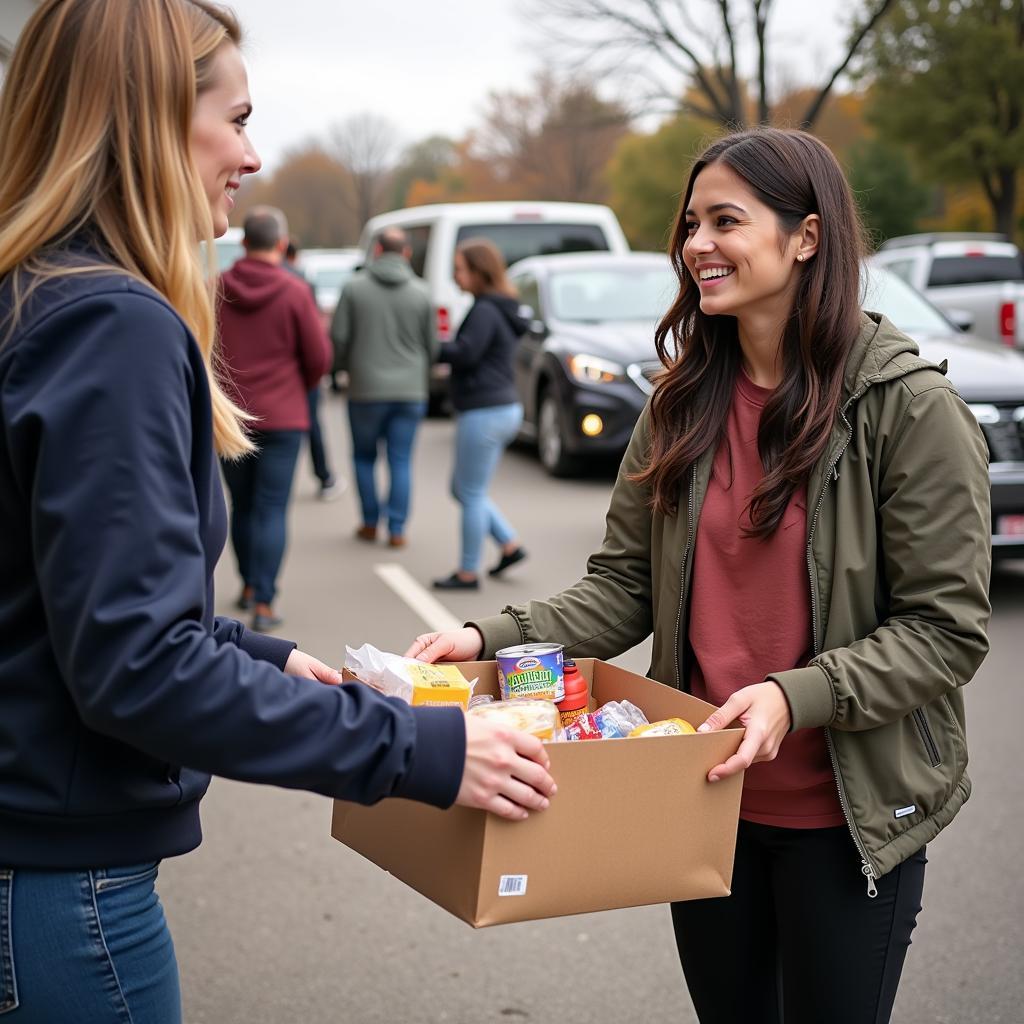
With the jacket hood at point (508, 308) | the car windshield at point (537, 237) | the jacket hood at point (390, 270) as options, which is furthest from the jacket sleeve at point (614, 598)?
the car windshield at point (537, 237)

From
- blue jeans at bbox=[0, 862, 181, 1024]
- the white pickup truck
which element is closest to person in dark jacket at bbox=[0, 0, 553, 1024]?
blue jeans at bbox=[0, 862, 181, 1024]

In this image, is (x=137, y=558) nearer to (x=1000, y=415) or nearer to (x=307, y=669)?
(x=307, y=669)

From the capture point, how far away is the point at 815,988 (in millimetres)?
2203

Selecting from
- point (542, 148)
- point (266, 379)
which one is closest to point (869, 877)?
point (266, 379)

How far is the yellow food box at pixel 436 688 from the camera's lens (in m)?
2.05

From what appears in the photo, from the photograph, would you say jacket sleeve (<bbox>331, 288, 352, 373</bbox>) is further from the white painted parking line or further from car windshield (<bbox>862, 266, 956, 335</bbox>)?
car windshield (<bbox>862, 266, 956, 335</bbox>)

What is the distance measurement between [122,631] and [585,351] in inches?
393

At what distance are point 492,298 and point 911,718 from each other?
6251 mm

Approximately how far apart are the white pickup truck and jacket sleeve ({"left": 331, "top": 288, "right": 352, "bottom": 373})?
10.6 metres

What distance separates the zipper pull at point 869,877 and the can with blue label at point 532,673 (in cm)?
55

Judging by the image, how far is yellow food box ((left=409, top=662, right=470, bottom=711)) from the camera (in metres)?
2.05

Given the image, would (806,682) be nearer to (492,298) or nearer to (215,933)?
(215,933)

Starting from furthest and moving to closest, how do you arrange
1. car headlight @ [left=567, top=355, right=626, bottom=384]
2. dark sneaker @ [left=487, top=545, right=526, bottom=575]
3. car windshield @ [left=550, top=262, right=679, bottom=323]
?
car windshield @ [left=550, top=262, right=679, bottom=323], car headlight @ [left=567, top=355, right=626, bottom=384], dark sneaker @ [left=487, top=545, right=526, bottom=575]

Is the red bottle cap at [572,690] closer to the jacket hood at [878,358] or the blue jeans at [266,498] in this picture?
the jacket hood at [878,358]
